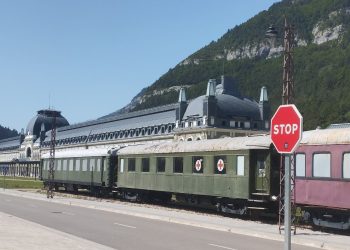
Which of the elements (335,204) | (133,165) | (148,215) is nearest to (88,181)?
(133,165)

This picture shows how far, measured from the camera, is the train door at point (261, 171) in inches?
899

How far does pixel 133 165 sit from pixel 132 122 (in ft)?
362

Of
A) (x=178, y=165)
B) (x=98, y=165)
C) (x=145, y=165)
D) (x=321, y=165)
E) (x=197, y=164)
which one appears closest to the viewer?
(x=321, y=165)

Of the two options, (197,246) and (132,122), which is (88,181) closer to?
(197,246)

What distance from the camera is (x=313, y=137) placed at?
2031cm

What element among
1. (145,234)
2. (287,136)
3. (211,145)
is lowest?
(145,234)

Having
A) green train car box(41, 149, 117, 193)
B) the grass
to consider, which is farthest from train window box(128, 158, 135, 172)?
the grass

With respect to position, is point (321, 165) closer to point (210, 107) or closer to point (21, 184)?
point (21, 184)

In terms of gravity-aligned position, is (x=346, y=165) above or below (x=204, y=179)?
above

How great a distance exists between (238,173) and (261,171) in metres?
1.29

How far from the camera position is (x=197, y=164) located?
27547 millimetres

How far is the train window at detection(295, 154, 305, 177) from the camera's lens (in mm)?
20453

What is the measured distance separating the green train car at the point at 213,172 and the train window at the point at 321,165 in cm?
301

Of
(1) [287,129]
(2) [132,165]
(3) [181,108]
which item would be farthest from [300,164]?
(3) [181,108]
